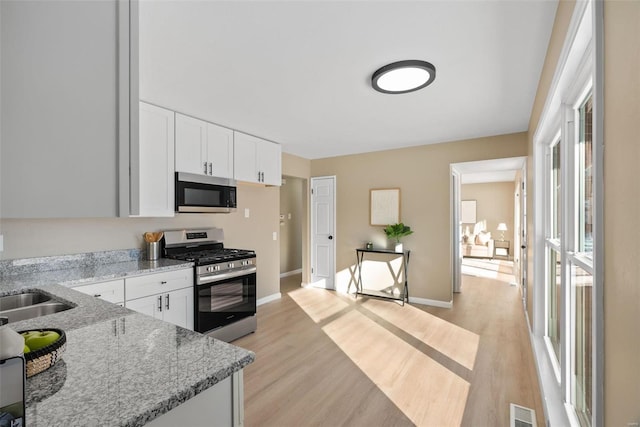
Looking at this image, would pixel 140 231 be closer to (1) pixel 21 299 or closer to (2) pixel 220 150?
(2) pixel 220 150

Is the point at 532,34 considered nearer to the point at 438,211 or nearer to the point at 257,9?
the point at 257,9

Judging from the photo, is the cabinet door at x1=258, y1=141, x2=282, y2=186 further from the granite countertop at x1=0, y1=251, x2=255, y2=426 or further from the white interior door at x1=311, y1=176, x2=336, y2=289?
the granite countertop at x1=0, y1=251, x2=255, y2=426

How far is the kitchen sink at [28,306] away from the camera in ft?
4.82

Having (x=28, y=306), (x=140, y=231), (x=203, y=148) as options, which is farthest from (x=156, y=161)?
(x=28, y=306)

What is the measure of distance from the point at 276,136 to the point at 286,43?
2.16 metres

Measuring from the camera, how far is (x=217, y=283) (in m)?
3.08

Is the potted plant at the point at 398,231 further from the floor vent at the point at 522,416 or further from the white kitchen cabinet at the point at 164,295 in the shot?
the white kitchen cabinet at the point at 164,295

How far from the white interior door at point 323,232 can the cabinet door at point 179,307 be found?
287 centimetres

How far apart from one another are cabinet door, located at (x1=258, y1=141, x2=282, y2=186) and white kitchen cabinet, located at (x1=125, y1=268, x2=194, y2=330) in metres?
1.69

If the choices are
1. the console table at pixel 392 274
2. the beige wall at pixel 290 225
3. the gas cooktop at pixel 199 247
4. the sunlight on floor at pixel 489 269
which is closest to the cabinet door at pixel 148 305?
the gas cooktop at pixel 199 247

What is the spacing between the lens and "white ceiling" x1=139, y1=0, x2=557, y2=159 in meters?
1.63

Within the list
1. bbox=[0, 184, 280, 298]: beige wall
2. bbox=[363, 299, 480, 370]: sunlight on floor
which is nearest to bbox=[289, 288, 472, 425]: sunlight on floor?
bbox=[363, 299, 480, 370]: sunlight on floor

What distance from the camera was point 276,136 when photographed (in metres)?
4.04

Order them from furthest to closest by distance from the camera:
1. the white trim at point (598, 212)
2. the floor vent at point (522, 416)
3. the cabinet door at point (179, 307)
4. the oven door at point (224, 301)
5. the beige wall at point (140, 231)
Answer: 1. the oven door at point (224, 301)
2. the cabinet door at point (179, 307)
3. the beige wall at point (140, 231)
4. the floor vent at point (522, 416)
5. the white trim at point (598, 212)
